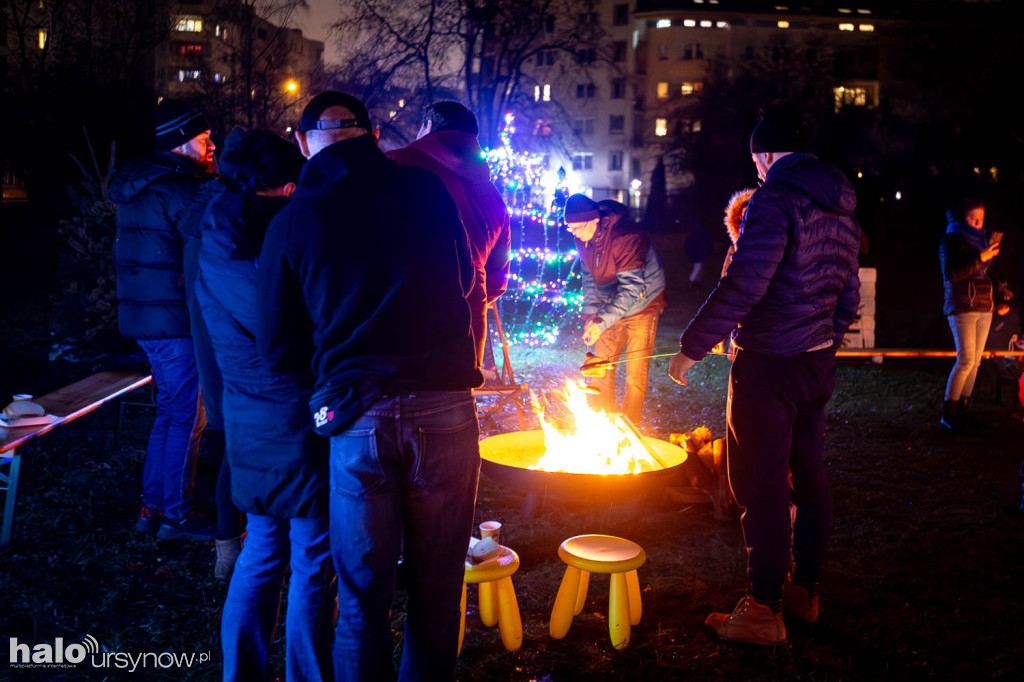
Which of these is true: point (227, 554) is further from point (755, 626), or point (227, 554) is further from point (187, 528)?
point (755, 626)

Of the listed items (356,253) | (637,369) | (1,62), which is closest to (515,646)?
(356,253)

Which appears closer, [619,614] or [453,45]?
[619,614]

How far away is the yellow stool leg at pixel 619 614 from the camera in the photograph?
12.5 ft

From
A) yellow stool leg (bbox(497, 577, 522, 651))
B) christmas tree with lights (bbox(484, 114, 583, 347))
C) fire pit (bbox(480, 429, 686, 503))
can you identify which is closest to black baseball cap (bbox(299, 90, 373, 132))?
yellow stool leg (bbox(497, 577, 522, 651))

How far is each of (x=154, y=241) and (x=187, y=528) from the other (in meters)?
1.82

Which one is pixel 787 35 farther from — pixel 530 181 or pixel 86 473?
pixel 86 473

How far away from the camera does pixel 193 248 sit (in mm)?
3873

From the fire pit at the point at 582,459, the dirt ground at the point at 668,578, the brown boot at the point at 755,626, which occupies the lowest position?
the dirt ground at the point at 668,578

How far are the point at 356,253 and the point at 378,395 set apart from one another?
0.45 meters

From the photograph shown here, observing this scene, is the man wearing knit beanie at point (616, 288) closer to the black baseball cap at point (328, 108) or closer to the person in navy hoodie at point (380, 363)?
the black baseball cap at point (328, 108)

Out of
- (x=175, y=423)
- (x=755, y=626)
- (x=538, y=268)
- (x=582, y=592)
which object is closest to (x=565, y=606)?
(x=582, y=592)

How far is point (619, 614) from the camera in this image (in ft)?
12.5

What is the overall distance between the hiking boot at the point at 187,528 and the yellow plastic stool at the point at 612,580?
7.79 ft

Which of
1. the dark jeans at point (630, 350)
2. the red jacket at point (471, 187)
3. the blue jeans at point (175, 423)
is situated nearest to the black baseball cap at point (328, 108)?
the red jacket at point (471, 187)
